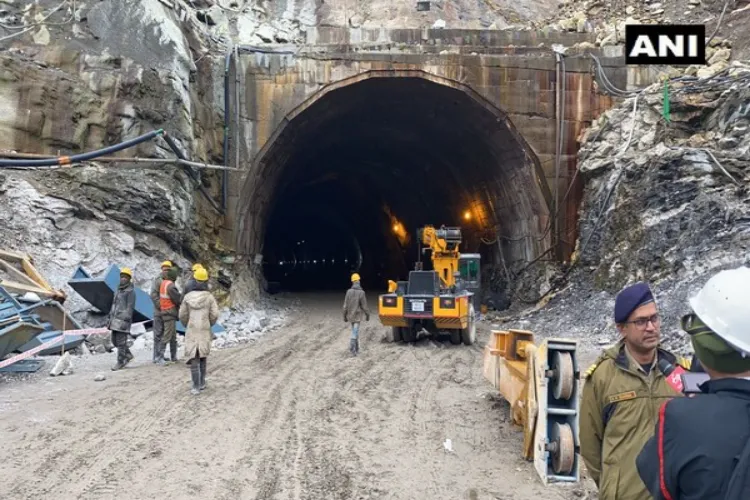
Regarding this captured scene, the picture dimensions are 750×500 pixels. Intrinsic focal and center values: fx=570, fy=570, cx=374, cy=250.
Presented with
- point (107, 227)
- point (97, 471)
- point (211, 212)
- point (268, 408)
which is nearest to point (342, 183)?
point (211, 212)

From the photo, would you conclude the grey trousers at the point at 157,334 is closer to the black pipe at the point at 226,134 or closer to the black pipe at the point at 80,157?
the black pipe at the point at 80,157

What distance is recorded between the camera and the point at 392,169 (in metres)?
23.8

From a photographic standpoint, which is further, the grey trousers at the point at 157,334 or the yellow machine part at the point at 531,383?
the grey trousers at the point at 157,334

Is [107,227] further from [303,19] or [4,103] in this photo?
[303,19]

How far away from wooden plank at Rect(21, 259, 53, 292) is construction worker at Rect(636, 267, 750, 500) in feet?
31.8

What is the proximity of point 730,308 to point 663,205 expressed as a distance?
454 inches

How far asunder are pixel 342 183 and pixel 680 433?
26.6 metres

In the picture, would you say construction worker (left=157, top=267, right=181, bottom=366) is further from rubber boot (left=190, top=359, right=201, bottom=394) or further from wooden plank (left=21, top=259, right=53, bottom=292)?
wooden plank (left=21, top=259, right=53, bottom=292)

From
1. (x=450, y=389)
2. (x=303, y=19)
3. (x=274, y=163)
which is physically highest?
(x=303, y=19)

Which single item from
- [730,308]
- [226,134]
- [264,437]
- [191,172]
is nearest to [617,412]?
[730,308]

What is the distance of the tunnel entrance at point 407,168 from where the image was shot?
15.5m

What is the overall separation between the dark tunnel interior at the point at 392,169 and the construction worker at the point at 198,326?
8.95 metres

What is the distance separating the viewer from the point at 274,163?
53.4 ft

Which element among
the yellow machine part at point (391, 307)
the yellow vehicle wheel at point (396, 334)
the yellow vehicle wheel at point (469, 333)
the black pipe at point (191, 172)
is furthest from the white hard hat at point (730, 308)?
the black pipe at point (191, 172)
